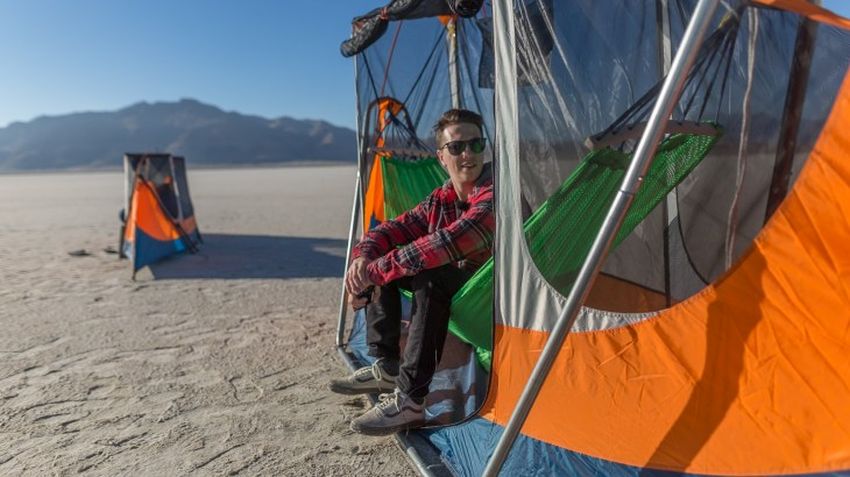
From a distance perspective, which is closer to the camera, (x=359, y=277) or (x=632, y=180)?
(x=632, y=180)

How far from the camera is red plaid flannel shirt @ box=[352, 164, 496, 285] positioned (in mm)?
2475

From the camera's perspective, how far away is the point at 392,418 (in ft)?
8.46

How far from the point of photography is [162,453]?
8.71ft

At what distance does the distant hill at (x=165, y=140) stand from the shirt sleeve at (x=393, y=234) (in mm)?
98843

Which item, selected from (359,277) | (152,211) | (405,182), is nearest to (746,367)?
(359,277)

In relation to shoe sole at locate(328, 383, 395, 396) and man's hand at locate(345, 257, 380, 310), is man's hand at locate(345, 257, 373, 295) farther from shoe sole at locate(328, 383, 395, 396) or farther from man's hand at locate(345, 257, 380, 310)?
shoe sole at locate(328, 383, 395, 396)

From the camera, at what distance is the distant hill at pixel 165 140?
368 feet

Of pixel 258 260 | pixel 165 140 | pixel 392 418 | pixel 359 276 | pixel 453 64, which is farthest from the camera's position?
pixel 165 140


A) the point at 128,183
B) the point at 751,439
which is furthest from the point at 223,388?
the point at 128,183

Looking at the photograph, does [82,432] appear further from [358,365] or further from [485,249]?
[485,249]

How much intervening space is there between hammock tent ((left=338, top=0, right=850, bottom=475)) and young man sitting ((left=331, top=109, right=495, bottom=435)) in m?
0.16

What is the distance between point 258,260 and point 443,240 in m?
5.98

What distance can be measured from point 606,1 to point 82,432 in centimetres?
312

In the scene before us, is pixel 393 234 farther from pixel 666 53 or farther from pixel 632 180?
pixel 632 180
